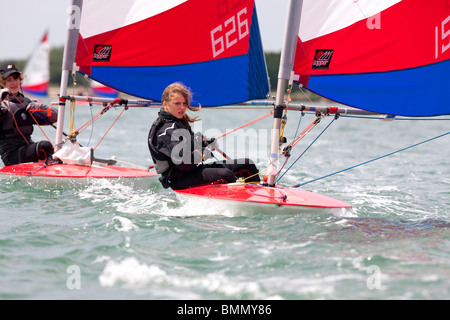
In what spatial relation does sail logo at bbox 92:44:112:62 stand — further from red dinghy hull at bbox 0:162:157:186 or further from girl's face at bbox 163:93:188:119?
girl's face at bbox 163:93:188:119

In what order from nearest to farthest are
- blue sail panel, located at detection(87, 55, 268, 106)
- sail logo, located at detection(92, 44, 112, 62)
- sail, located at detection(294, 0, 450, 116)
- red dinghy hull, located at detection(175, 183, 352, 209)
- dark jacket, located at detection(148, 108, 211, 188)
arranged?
red dinghy hull, located at detection(175, 183, 352, 209)
dark jacket, located at detection(148, 108, 211, 188)
sail, located at detection(294, 0, 450, 116)
blue sail panel, located at detection(87, 55, 268, 106)
sail logo, located at detection(92, 44, 112, 62)

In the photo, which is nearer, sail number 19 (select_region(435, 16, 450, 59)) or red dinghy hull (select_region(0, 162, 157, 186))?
sail number 19 (select_region(435, 16, 450, 59))

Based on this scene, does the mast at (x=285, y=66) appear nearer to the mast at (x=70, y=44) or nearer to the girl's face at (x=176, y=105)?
the girl's face at (x=176, y=105)

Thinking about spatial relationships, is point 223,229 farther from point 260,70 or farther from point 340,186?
point 340,186

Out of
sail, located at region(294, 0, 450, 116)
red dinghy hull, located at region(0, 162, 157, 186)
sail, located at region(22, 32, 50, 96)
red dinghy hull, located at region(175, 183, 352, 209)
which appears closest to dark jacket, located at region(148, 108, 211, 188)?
red dinghy hull, located at region(175, 183, 352, 209)

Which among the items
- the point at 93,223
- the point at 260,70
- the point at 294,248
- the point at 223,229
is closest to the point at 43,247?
the point at 93,223

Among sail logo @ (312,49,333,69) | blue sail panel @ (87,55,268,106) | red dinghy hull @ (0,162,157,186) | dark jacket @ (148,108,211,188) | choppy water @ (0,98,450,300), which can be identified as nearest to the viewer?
choppy water @ (0,98,450,300)

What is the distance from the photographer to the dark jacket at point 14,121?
7.23 meters

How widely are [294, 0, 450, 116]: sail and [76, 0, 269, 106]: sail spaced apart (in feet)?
2.54

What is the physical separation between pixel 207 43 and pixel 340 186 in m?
3.00

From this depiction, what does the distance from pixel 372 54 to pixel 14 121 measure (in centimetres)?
421

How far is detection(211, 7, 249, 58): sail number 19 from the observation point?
20.8 ft

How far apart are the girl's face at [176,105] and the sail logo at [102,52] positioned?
2.01 meters

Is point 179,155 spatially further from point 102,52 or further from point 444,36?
point 444,36
